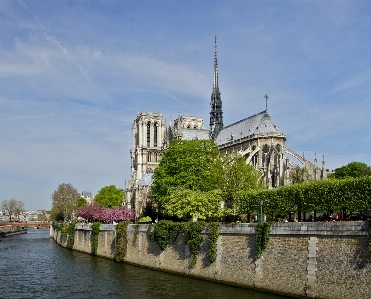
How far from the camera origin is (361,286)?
Result: 980 inches

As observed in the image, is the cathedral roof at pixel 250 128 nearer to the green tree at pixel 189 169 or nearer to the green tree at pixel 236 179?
the green tree at pixel 189 169

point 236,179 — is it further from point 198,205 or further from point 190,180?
point 198,205

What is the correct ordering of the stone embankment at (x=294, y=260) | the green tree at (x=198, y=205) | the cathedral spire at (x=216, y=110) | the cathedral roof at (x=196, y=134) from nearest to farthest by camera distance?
the stone embankment at (x=294, y=260) < the green tree at (x=198, y=205) < the cathedral spire at (x=216, y=110) < the cathedral roof at (x=196, y=134)

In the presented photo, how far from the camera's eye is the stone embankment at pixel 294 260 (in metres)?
25.5

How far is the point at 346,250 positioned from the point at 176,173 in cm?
3036

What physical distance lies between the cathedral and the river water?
91.8 ft

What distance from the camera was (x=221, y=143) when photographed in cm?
9081

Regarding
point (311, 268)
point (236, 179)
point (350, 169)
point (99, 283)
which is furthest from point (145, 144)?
point (311, 268)

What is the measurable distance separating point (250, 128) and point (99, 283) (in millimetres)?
50970

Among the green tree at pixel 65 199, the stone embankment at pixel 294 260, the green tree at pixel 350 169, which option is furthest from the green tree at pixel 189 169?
the green tree at pixel 65 199

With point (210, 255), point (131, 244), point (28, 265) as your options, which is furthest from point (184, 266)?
point (28, 265)

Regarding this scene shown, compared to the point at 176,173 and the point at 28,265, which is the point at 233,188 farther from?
the point at 28,265

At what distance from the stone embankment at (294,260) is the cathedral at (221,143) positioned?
27859 millimetres

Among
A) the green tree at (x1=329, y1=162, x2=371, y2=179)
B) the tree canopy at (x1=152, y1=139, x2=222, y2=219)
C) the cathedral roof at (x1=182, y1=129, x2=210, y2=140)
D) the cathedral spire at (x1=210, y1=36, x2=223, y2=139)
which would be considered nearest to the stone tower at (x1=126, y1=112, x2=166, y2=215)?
the cathedral roof at (x1=182, y1=129, x2=210, y2=140)
